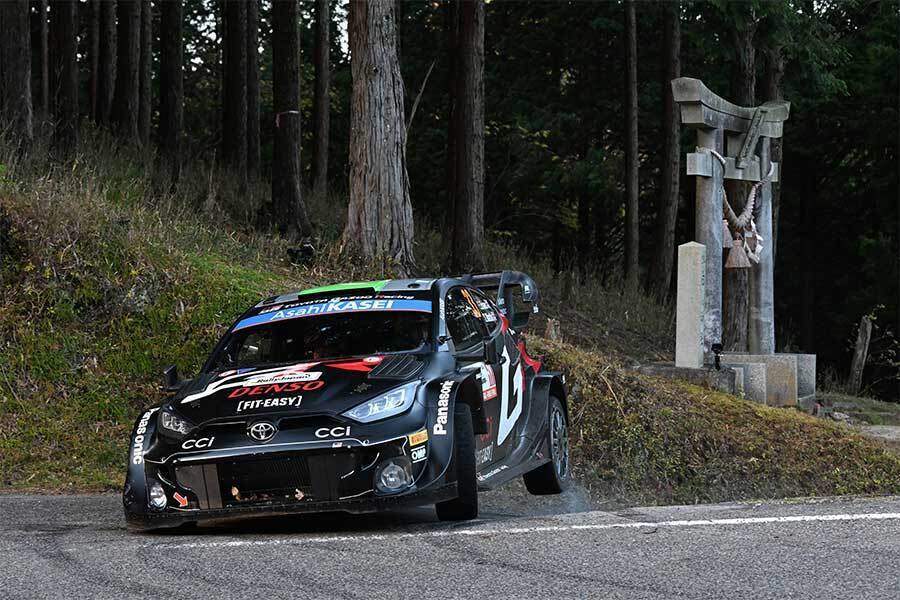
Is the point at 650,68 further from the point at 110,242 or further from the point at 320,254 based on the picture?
the point at 110,242

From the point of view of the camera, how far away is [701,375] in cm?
1734

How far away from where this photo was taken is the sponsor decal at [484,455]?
9.41 m

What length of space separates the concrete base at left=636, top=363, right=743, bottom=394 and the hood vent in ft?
27.9

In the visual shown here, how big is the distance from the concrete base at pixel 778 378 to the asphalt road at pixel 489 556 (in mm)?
10712

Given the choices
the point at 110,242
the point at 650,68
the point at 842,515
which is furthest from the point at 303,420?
the point at 650,68

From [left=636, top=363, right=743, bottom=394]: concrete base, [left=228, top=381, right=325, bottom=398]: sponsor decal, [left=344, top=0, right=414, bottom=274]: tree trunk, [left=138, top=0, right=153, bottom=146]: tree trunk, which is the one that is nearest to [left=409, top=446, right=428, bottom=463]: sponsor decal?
[left=228, top=381, right=325, bottom=398]: sponsor decal

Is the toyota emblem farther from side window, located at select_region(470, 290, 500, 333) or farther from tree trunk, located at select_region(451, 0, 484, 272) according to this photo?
tree trunk, located at select_region(451, 0, 484, 272)

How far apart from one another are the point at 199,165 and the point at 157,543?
1882 cm

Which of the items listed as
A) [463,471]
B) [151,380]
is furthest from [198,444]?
[151,380]

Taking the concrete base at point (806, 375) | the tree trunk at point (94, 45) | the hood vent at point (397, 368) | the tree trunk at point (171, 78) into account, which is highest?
the tree trunk at point (94, 45)

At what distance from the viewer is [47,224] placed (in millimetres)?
15461

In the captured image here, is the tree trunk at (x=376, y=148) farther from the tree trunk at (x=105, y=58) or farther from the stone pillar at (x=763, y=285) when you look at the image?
the tree trunk at (x=105, y=58)

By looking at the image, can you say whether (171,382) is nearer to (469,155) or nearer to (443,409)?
(443,409)

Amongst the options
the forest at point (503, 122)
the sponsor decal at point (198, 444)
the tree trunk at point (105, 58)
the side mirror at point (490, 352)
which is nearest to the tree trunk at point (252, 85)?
the forest at point (503, 122)
